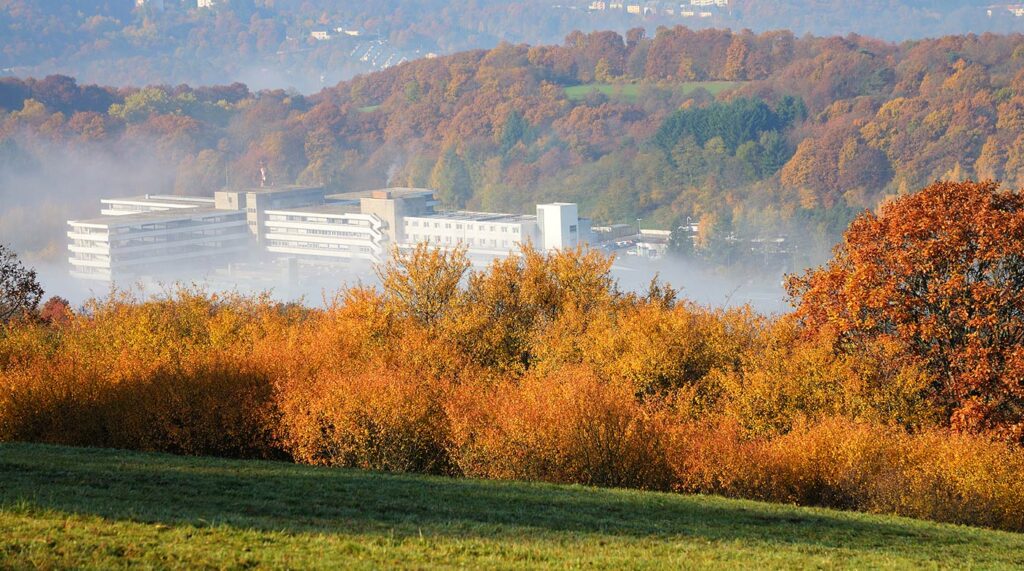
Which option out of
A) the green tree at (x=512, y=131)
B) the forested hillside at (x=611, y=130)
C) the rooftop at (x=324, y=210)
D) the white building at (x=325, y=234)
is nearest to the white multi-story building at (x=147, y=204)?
the forested hillside at (x=611, y=130)

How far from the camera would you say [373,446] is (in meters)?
26.1

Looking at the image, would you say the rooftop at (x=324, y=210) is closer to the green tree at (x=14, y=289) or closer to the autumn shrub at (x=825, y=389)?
the green tree at (x=14, y=289)

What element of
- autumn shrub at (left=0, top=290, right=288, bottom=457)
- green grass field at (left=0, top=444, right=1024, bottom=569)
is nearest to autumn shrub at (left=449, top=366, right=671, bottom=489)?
green grass field at (left=0, top=444, right=1024, bottom=569)

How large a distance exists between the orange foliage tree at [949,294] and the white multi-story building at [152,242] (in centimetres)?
7710

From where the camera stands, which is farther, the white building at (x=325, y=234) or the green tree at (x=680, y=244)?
the green tree at (x=680, y=244)

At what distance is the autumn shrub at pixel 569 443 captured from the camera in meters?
24.5

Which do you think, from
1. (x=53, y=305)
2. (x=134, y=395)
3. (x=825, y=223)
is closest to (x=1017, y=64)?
(x=825, y=223)

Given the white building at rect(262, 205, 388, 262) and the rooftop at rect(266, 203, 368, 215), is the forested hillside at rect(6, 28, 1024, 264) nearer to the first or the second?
the rooftop at rect(266, 203, 368, 215)

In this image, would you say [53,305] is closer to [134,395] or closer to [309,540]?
[134,395]

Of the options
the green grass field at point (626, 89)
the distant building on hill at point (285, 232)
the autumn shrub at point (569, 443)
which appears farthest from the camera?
the green grass field at point (626, 89)

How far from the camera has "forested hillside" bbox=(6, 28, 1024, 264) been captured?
106 m

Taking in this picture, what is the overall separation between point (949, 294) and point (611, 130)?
349ft

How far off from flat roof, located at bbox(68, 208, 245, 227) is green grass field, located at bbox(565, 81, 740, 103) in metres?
50.6

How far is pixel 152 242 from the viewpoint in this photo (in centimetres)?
9725
